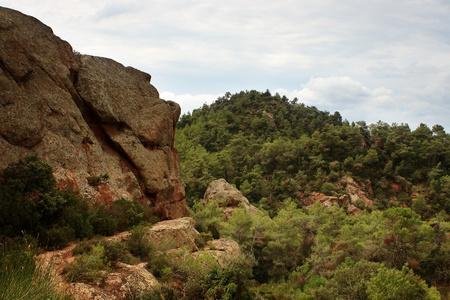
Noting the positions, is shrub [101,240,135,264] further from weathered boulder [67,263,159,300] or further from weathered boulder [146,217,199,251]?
weathered boulder [146,217,199,251]

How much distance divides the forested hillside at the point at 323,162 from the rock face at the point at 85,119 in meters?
26.5

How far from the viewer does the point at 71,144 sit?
59.6 feet

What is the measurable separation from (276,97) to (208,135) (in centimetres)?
3104

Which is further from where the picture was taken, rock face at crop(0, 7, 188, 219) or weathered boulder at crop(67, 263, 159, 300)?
rock face at crop(0, 7, 188, 219)

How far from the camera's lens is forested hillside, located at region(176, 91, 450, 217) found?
55750mm

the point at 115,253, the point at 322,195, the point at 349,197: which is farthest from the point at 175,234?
the point at 349,197

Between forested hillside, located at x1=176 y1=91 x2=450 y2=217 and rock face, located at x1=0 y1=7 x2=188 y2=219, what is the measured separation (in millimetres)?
26470

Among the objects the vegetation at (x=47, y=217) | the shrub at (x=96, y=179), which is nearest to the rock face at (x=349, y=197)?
the shrub at (x=96, y=179)

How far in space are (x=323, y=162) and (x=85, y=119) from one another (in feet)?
158

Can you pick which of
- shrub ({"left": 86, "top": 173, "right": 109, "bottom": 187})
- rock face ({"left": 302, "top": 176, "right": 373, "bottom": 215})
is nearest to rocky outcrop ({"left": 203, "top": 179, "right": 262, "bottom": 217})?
rock face ({"left": 302, "top": 176, "right": 373, "bottom": 215})

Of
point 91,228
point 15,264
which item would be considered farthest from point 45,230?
point 15,264

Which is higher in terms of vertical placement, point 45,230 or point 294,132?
point 294,132

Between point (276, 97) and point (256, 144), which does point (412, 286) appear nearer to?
point (256, 144)

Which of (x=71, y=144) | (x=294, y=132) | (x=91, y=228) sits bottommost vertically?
(x=91, y=228)
